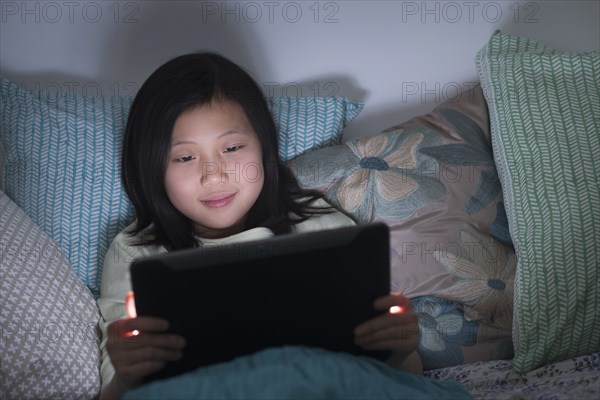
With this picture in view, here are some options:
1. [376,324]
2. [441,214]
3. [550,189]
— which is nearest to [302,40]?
[441,214]

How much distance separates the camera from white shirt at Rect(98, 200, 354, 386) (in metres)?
1.18

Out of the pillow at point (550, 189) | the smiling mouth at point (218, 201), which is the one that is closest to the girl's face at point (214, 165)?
the smiling mouth at point (218, 201)

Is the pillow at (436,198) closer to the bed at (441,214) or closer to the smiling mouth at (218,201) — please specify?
the bed at (441,214)

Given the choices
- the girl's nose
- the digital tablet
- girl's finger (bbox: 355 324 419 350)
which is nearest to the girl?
the girl's nose

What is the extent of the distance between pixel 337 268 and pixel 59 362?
48 centimetres

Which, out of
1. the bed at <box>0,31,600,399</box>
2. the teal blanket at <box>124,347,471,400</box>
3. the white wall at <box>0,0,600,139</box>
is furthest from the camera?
the white wall at <box>0,0,600,139</box>

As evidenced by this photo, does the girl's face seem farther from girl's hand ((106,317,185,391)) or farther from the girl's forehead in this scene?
girl's hand ((106,317,185,391))

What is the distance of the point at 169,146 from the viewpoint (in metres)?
1.18

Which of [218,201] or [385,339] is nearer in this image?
[385,339]

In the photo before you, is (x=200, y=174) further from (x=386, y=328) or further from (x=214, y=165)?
(x=386, y=328)

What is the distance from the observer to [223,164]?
118 centimetres

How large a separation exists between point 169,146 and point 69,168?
234 millimetres

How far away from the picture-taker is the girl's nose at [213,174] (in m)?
1.16

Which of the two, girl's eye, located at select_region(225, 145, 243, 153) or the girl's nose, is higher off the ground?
girl's eye, located at select_region(225, 145, 243, 153)
